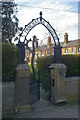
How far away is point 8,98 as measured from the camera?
526 centimetres

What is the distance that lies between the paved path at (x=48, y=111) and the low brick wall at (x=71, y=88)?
1.51 feet

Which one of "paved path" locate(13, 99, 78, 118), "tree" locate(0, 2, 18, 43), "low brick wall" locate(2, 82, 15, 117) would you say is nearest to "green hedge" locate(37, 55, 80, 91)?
"paved path" locate(13, 99, 78, 118)

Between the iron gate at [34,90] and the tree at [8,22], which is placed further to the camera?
the tree at [8,22]

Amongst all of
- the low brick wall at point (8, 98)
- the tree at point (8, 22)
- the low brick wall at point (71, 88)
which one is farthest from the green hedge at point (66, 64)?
the tree at point (8, 22)

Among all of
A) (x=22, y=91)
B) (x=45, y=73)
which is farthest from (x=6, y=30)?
(x=22, y=91)

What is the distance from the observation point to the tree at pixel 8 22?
16.5m

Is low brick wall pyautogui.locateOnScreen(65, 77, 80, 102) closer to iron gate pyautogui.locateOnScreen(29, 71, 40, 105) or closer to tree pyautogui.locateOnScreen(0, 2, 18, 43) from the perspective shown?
iron gate pyautogui.locateOnScreen(29, 71, 40, 105)

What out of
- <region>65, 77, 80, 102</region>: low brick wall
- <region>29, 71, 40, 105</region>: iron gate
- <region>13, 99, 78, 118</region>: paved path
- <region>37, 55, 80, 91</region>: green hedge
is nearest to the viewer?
<region>13, 99, 78, 118</region>: paved path

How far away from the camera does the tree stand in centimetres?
1652

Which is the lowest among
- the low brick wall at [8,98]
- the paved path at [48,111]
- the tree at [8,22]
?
the paved path at [48,111]

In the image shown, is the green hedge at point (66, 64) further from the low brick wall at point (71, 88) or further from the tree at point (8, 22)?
the tree at point (8, 22)

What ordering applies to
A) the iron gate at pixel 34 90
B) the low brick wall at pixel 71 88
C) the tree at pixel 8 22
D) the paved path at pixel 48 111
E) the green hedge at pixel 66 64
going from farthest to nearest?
the tree at pixel 8 22, the green hedge at pixel 66 64, the low brick wall at pixel 71 88, the iron gate at pixel 34 90, the paved path at pixel 48 111

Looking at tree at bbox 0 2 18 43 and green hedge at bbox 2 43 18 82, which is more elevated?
tree at bbox 0 2 18 43

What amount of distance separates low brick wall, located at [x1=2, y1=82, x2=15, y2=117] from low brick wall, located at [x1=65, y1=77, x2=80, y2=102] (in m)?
3.05
